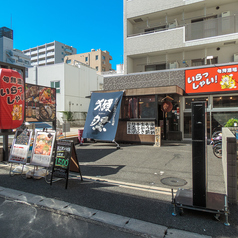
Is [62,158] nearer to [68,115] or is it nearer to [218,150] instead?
[218,150]

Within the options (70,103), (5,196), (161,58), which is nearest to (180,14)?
(161,58)

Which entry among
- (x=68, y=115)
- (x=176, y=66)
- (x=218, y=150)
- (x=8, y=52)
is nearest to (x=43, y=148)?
(x=218, y=150)

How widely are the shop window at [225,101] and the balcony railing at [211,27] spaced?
505cm

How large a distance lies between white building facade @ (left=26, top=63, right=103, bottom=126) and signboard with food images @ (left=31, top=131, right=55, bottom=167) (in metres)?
23.0

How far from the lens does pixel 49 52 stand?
78.2 metres

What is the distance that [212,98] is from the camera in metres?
12.0

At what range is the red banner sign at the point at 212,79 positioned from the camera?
1125cm

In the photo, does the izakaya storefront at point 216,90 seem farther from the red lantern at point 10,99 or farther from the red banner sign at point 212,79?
the red lantern at point 10,99

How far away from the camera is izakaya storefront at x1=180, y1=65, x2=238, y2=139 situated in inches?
447

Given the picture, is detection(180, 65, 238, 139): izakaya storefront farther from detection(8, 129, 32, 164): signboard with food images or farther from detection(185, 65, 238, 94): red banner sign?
detection(8, 129, 32, 164): signboard with food images

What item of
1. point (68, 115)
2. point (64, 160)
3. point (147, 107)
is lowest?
point (64, 160)

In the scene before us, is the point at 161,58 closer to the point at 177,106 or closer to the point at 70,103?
the point at 177,106

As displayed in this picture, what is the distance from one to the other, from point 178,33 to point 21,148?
1316 centimetres

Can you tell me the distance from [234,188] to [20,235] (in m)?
3.98
